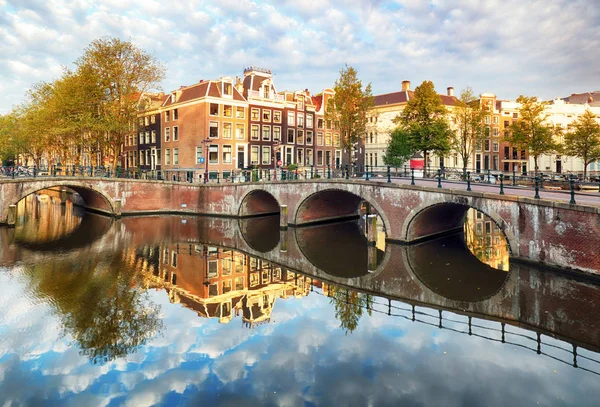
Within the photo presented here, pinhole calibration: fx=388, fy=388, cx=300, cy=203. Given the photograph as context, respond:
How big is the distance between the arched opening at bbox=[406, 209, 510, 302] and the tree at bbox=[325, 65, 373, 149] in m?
15.0

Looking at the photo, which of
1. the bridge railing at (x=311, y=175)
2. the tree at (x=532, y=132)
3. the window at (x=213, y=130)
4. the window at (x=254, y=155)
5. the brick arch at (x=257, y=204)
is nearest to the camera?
the bridge railing at (x=311, y=175)

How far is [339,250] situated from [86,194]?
28.9 metres

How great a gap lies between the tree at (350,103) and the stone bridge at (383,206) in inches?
322

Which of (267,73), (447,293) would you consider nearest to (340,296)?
(447,293)

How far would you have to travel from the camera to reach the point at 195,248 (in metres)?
21.8

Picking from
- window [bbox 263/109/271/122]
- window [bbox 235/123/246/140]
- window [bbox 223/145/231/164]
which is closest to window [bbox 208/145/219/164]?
window [bbox 223/145/231/164]

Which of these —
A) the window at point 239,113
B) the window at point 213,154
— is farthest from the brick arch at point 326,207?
the window at point 239,113

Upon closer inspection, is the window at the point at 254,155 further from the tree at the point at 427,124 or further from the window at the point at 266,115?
the tree at the point at 427,124

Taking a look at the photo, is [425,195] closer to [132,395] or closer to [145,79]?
[132,395]

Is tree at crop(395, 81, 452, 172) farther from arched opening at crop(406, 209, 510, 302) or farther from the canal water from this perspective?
the canal water

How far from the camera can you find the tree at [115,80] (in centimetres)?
3588

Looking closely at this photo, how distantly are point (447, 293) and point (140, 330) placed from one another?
1013cm

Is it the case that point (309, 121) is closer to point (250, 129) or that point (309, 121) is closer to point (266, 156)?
point (266, 156)

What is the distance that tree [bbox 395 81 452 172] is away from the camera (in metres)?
37.6
